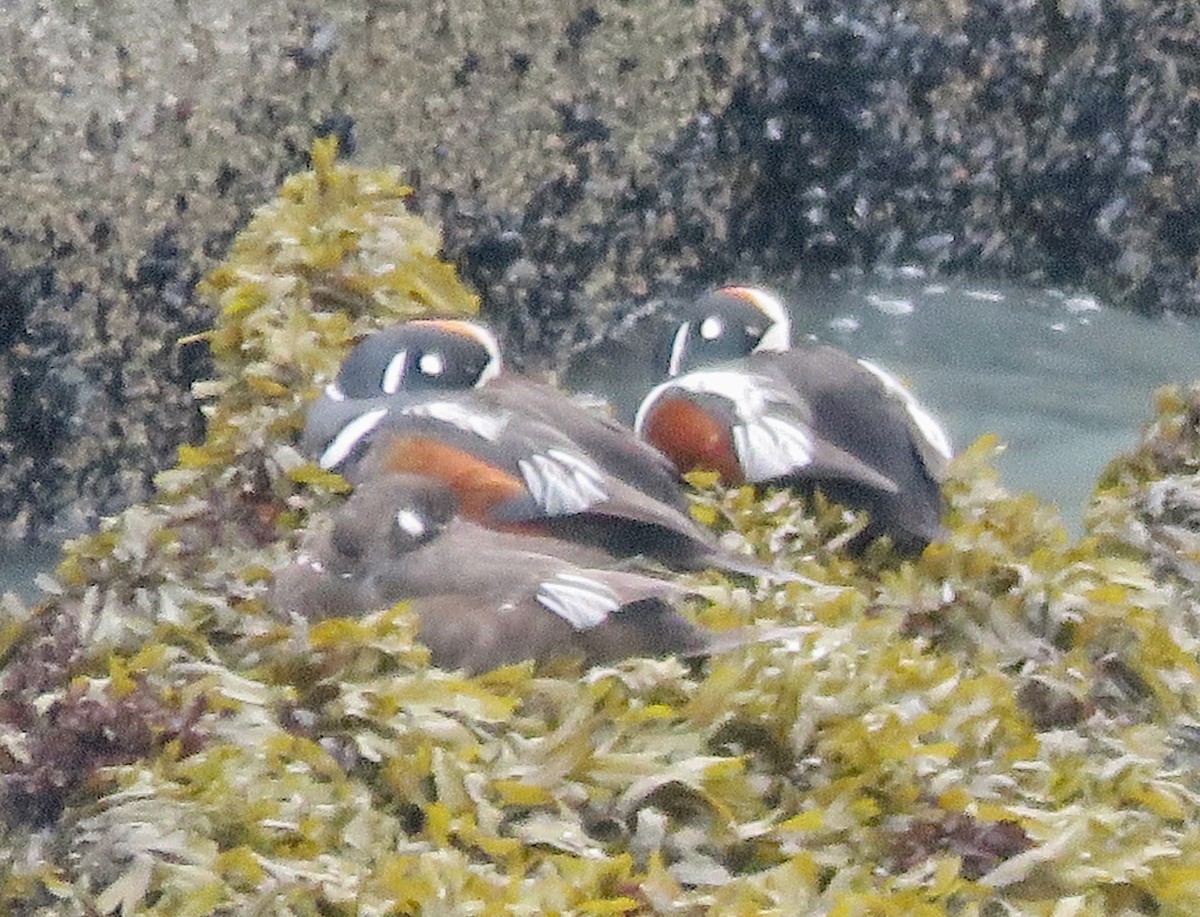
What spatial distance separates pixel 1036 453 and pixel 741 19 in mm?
1891

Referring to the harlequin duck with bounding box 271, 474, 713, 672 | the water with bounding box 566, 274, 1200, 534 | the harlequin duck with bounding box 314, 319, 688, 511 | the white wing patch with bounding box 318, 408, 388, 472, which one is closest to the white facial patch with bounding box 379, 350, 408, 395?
the harlequin duck with bounding box 314, 319, 688, 511

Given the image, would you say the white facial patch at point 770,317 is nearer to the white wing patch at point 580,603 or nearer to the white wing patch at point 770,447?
the white wing patch at point 770,447

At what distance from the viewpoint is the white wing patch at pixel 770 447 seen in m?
2.26

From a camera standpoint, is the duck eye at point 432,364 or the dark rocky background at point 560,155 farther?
the dark rocky background at point 560,155

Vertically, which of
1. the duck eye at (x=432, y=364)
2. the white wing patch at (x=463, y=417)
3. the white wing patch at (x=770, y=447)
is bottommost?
the white wing patch at (x=770, y=447)

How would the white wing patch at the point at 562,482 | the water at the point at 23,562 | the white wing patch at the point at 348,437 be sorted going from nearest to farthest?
the white wing patch at the point at 562,482 → the white wing patch at the point at 348,437 → the water at the point at 23,562

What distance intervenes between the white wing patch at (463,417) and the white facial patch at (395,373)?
9.4 inches

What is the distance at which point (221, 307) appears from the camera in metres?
2.80

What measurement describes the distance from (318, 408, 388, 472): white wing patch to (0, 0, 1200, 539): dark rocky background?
182 centimetres

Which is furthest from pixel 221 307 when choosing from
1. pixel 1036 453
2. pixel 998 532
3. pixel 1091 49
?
pixel 1091 49

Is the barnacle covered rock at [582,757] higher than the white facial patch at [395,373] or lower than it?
lower

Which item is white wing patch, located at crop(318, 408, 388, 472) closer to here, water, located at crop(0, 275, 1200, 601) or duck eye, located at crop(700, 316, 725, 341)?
duck eye, located at crop(700, 316, 725, 341)

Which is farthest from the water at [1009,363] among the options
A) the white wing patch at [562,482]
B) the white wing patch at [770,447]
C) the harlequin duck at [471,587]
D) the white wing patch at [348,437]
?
the harlequin duck at [471,587]

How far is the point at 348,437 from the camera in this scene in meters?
2.23
